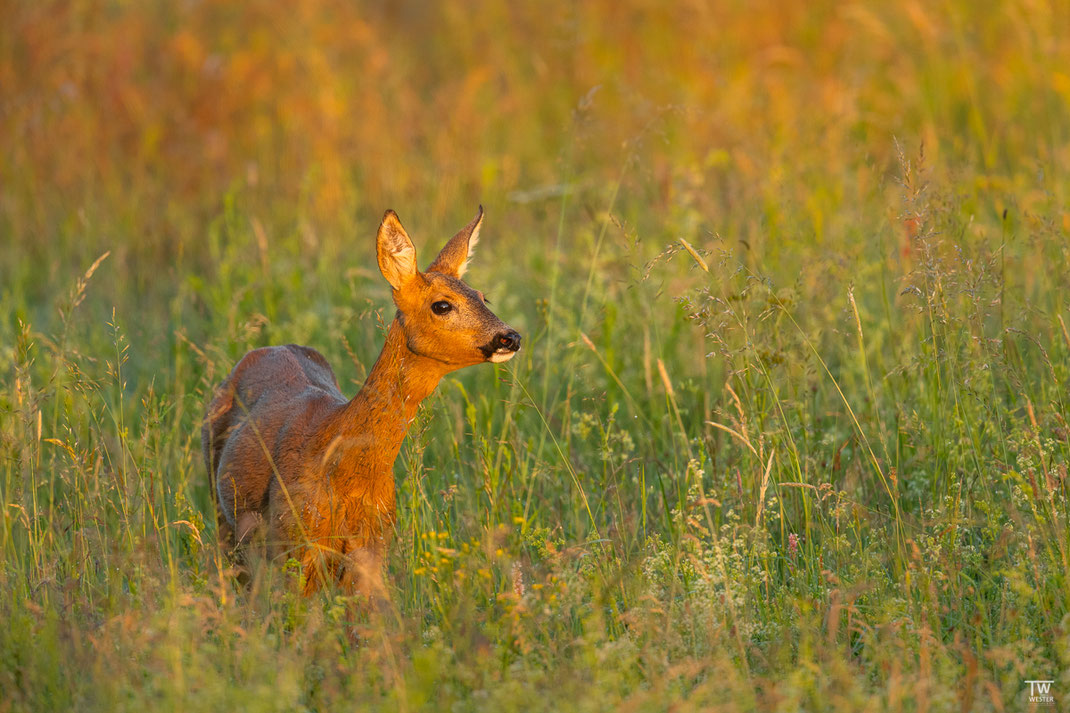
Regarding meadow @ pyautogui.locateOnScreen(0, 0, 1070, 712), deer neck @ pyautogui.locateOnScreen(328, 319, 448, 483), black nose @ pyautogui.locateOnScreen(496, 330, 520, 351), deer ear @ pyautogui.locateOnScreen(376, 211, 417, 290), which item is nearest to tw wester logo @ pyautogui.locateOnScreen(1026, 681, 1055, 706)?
meadow @ pyautogui.locateOnScreen(0, 0, 1070, 712)

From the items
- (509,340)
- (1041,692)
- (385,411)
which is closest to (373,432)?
(385,411)

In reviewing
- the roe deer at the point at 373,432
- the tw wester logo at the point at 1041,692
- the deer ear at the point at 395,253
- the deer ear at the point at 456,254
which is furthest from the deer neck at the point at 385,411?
the tw wester logo at the point at 1041,692

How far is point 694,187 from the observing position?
7.17 metres

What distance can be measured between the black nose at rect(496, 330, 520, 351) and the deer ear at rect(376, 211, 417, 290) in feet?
1.50

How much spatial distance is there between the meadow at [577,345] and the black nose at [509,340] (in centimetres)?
10

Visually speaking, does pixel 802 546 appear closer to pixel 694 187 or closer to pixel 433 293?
pixel 433 293

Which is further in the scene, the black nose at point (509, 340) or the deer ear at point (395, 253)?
the deer ear at point (395, 253)

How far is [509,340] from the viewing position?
162 inches

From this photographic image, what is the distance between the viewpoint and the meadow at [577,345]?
321 cm

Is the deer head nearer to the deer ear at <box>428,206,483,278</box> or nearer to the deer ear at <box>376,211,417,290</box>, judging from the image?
the deer ear at <box>376,211,417,290</box>

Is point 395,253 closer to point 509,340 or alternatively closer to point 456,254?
point 456,254

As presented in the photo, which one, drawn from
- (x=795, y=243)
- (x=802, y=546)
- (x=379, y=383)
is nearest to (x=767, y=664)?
(x=802, y=546)

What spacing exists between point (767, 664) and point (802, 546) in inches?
35.3

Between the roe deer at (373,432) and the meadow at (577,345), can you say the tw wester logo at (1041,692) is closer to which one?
the meadow at (577,345)
